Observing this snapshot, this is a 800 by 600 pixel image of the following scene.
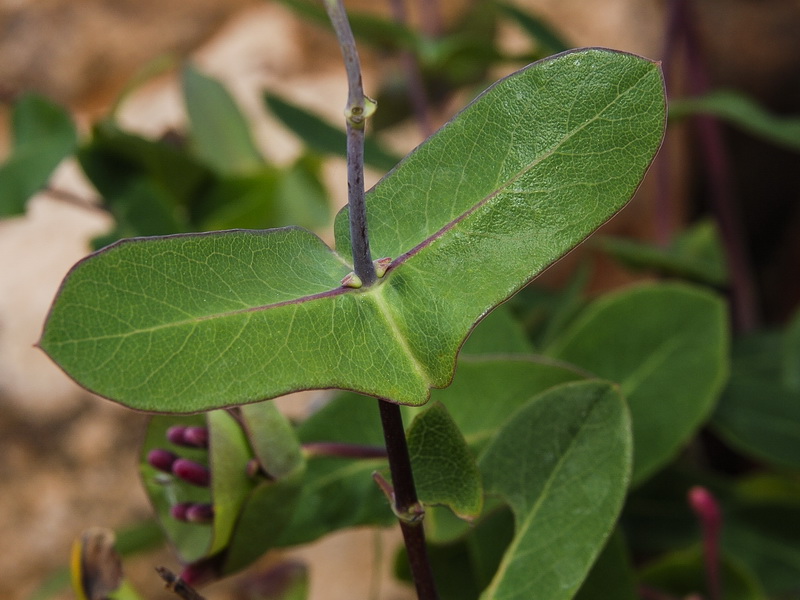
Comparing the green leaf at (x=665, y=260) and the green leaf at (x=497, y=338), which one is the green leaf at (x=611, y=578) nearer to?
the green leaf at (x=497, y=338)

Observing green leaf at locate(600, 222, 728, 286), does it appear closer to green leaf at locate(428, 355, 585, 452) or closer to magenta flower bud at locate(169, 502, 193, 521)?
green leaf at locate(428, 355, 585, 452)

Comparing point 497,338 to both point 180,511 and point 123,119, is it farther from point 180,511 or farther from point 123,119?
point 123,119

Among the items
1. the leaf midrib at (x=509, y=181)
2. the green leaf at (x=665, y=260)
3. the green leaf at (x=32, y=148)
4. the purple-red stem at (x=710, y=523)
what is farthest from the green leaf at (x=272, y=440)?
the green leaf at (x=665, y=260)

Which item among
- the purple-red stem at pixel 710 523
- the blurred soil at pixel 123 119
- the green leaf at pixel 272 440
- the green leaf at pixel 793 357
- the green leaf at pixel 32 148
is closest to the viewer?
the green leaf at pixel 272 440

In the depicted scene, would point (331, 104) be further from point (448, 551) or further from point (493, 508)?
point (493, 508)

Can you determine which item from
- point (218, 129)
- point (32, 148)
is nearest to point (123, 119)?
point (218, 129)

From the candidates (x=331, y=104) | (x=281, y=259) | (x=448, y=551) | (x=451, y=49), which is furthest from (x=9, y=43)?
(x=281, y=259)
